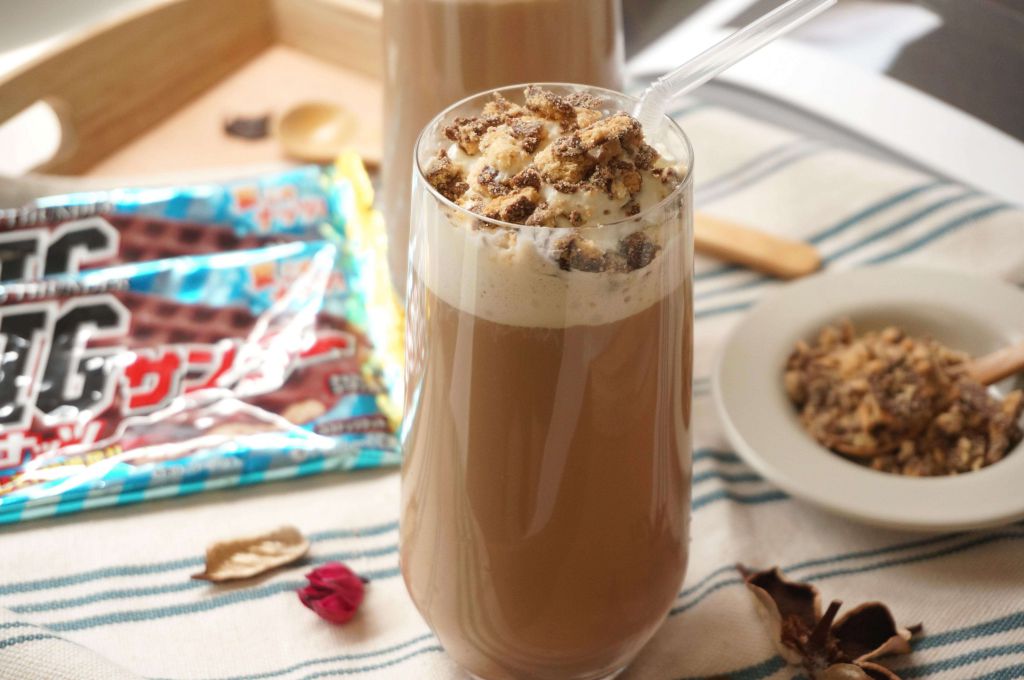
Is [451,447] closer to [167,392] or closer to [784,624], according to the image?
[784,624]

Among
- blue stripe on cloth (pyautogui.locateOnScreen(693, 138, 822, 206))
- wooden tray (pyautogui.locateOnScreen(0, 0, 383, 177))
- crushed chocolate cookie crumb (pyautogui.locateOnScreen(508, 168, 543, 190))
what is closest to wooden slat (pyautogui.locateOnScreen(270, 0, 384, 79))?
wooden tray (pyautogui.locateOnScreen(0, 0, 383, 177))

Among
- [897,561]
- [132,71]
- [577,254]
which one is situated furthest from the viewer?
[132,71]

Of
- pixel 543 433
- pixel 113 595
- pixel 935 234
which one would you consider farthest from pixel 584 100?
pixel 935 234

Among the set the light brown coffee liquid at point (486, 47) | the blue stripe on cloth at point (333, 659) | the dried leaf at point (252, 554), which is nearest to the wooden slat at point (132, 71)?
the light brown coffee liquid at point (486, 47)

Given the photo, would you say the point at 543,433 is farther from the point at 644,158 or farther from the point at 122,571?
the point at 122,571

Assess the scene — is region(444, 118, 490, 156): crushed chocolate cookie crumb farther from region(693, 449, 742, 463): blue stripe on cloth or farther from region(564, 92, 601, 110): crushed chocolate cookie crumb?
region(693, 449, 742, 463): blue stripe on cloth

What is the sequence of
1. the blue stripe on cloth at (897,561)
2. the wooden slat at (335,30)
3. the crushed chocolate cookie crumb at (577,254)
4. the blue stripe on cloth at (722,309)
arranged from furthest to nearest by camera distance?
1. the wooden slat at (335,30)
2. the blue stripe on cloth at (722,309)
3. the blue stripe on cloth at (897,561)
4. the crushed chocolate cookie crumb at (577,254)

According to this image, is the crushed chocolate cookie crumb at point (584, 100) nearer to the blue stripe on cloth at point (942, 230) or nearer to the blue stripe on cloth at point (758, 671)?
the blue stripe on cloth at point (758, 671)

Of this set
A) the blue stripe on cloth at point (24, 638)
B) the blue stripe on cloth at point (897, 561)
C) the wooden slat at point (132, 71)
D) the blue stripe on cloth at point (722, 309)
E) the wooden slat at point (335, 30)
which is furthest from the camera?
the wooden slat at point (335, 30)

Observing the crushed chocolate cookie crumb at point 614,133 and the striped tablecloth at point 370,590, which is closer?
the crushed chocolate cookie crumb at point 614,133
